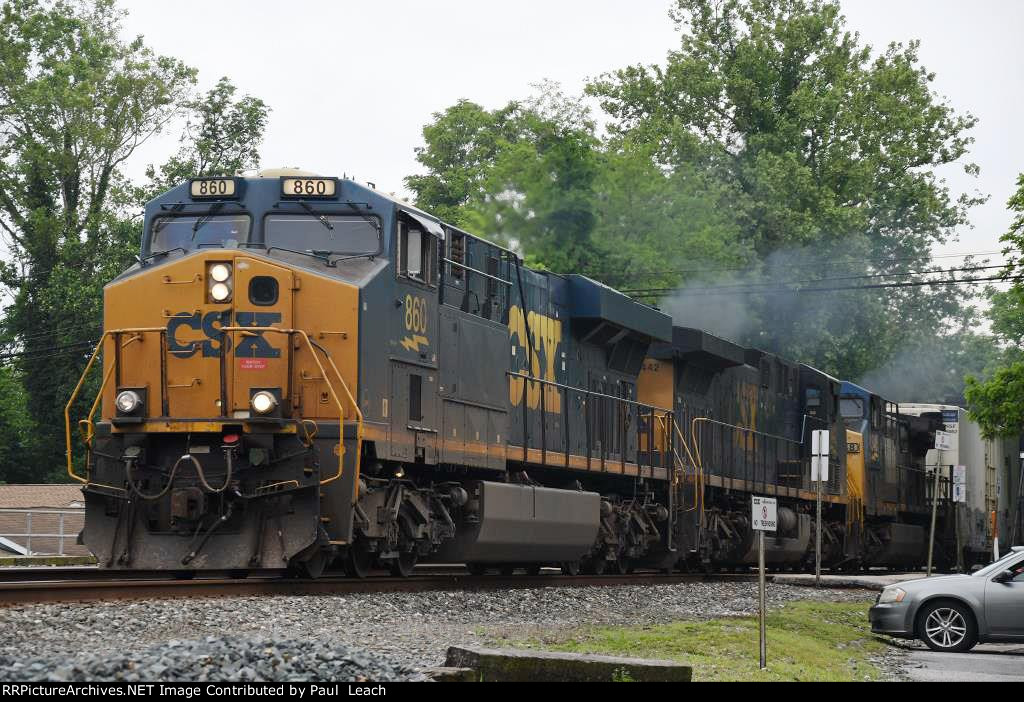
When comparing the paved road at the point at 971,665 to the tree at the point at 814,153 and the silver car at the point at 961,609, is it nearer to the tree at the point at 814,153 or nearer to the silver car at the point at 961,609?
the silver car at the point at 961,609

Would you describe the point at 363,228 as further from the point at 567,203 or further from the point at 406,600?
the point at 567,203

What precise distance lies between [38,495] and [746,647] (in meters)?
29.9

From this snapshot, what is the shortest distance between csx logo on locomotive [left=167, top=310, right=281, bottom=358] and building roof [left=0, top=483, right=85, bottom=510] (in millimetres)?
24849

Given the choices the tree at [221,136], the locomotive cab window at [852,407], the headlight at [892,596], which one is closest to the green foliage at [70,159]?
the tree at [221,136]

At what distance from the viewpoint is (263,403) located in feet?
42.3

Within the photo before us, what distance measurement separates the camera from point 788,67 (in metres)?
52.2

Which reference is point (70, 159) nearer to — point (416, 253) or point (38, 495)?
point (38, 495)

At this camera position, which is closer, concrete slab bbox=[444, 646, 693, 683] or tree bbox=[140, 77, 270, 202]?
concrete slab bbox=[444, 646, 693, 683]

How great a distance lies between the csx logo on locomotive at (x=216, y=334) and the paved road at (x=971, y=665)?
6.54 meters

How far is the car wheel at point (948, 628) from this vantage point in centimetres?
1377

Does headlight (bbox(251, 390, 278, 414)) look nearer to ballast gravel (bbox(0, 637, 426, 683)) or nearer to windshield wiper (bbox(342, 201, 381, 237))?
windshield wiper (bbox(342, 201, 381, 237))

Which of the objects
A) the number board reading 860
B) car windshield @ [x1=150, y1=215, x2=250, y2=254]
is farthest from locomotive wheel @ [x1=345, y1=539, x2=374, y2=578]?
the number board reading 860

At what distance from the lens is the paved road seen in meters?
10.9
